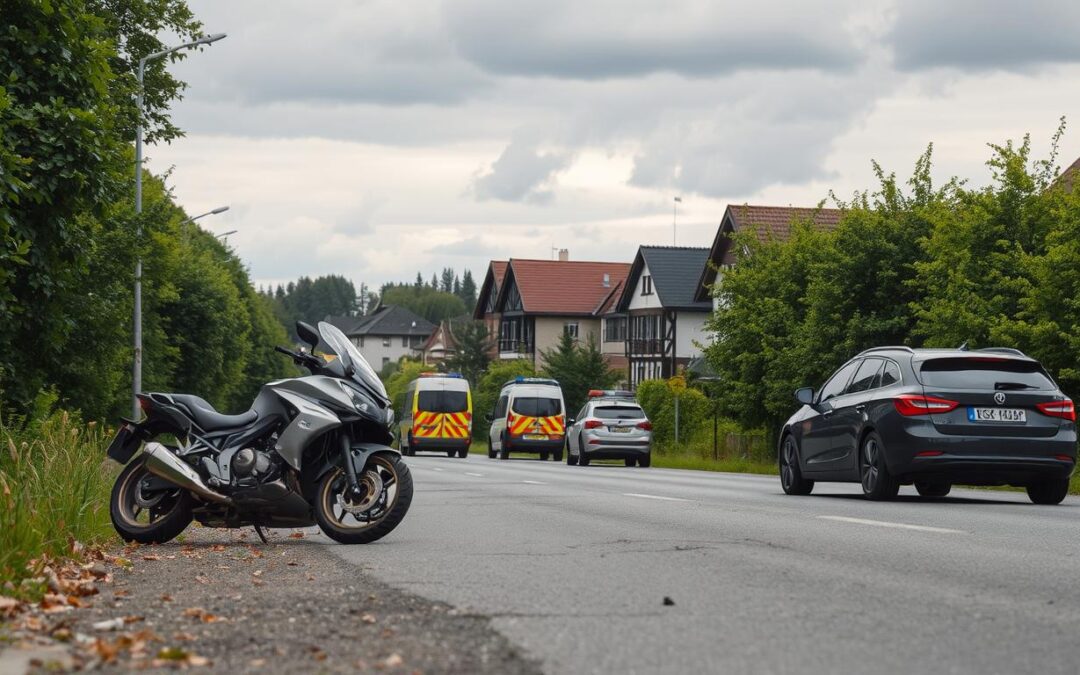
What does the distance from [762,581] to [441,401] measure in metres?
44.5

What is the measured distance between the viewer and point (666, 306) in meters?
85.8

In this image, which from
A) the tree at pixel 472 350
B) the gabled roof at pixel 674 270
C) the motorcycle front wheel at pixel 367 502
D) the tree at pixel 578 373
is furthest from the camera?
the tree at pixel 472 350

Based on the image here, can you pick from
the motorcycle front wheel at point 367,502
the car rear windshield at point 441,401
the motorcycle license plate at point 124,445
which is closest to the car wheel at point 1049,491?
the motorcycle front wheel at point 367,502

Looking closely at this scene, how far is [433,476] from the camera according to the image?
92.5ft

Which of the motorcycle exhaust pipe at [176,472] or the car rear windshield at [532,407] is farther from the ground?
the car rear windshield at [532,407]

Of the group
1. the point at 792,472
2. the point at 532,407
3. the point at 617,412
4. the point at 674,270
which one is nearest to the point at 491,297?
the point at 674,270

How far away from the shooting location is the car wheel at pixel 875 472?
16.2 meters

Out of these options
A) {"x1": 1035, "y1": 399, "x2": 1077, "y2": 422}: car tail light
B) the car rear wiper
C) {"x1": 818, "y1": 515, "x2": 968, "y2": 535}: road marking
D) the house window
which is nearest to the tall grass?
{"x1": 818, "y1": 515, "x2": 968, "y2": 535}: road marking

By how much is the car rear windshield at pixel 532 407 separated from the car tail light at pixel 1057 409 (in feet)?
106

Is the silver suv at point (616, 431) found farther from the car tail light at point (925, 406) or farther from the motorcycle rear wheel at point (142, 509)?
the motorcycle rear wheel at point (142, 509)

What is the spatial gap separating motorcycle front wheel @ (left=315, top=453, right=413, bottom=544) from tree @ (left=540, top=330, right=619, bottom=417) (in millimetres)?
60110

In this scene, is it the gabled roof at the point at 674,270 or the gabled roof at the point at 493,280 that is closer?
the gabled roof at the point at 674,270

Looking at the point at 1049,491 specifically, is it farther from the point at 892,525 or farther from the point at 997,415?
the point at 892,525

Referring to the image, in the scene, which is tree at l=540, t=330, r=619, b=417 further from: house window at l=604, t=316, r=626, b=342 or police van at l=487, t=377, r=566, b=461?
house window at l=604, t=316, r=626, b=342
